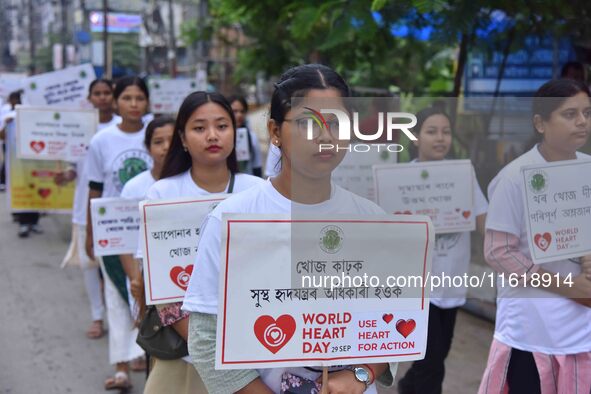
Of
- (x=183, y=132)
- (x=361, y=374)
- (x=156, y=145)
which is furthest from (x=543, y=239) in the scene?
(x=156, y=145)

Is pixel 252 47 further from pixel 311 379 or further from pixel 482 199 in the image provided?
pixel 311 379

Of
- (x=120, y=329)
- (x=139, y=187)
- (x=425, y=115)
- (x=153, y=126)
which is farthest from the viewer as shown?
(x=120, y=329)

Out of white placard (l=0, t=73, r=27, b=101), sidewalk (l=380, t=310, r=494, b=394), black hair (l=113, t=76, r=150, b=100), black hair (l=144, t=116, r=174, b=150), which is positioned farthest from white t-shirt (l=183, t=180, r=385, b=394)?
white placard (l=0, t=73, r=27, b=101)

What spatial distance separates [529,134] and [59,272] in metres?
6.38

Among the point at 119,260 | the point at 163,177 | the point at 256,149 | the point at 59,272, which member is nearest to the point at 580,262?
the point at 163,177

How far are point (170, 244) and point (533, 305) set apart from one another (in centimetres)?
138

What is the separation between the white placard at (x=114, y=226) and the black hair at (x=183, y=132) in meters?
1.01

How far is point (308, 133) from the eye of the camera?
2.32 m

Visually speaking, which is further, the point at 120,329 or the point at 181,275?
the point at 120,329

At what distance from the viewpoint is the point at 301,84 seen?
2344 mm

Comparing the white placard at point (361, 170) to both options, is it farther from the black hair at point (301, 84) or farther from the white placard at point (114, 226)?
the white placard at point (114, 226)

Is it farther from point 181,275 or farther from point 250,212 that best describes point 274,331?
point 181,275

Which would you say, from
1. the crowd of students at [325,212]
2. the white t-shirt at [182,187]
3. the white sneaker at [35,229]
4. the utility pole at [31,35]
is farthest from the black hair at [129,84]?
the utility pole at [31,35]

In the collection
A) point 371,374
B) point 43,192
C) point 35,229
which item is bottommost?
point 35,229
